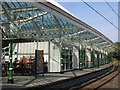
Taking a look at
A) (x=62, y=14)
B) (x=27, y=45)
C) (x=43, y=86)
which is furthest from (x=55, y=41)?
(x=43, y=86)

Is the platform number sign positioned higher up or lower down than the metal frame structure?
lower down

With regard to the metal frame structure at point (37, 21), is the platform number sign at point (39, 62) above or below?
below

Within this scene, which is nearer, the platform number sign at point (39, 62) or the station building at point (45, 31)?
the station building at point (45, 31)

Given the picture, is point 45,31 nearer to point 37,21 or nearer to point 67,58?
point 37,21

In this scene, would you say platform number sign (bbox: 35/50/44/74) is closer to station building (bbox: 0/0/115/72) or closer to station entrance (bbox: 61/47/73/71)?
station building (bbox: 0/0/115/72)

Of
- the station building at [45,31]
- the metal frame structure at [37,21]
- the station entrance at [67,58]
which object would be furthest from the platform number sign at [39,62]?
the station entrance at [67,58]

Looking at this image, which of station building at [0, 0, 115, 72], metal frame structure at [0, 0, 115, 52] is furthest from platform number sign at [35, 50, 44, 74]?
metal frame structure at [0, 0, 115, 52]

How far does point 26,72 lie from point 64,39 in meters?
7.35

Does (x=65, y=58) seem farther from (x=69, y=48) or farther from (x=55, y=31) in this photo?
(x=55, y=31)

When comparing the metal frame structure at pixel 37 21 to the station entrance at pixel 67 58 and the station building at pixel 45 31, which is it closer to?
the station building at pixel 45 31

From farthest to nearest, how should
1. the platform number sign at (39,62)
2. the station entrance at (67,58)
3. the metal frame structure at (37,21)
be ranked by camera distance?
the station entrance at (67,58) → the platform number sign at (39,62) → the metal frame structure at (37,21)

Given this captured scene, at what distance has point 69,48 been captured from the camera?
28344 mm

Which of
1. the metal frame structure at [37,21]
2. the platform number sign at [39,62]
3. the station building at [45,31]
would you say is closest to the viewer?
the metal frame structure at [37,21]

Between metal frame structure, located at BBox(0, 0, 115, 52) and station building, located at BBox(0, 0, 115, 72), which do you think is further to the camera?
station building, located at BBox(0, 0, 115, 72)
